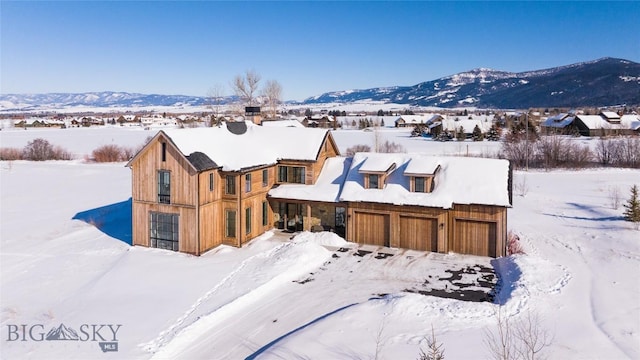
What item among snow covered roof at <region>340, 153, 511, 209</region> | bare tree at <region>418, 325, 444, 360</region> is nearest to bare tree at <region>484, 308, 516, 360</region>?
bare tree at <region>418, 325, 444, 360</region>

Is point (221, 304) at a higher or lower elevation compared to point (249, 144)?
lower

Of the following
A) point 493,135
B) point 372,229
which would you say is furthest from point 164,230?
point 493,135

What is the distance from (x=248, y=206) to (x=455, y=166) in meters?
10.9

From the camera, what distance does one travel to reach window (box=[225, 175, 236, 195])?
22.0 meters

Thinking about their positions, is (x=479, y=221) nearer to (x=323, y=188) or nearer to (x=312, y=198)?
(x=323, y=188)

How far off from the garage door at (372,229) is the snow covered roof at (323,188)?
1728 millimetres

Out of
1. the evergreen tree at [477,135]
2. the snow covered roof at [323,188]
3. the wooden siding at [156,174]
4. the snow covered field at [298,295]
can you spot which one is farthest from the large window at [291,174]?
the evergreen tree at [477,135]

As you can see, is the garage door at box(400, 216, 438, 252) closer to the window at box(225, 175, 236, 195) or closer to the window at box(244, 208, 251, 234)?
the window at box(244, 208, 251, 234)

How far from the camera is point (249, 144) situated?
25.2 meters

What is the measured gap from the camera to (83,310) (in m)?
15.1

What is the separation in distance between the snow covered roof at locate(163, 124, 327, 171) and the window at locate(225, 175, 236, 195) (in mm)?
498

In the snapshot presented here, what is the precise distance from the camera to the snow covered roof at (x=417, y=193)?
2109 cm

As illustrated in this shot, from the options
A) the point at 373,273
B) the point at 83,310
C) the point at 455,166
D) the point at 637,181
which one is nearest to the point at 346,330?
the point at 373,273

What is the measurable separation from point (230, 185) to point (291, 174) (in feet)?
14.9
